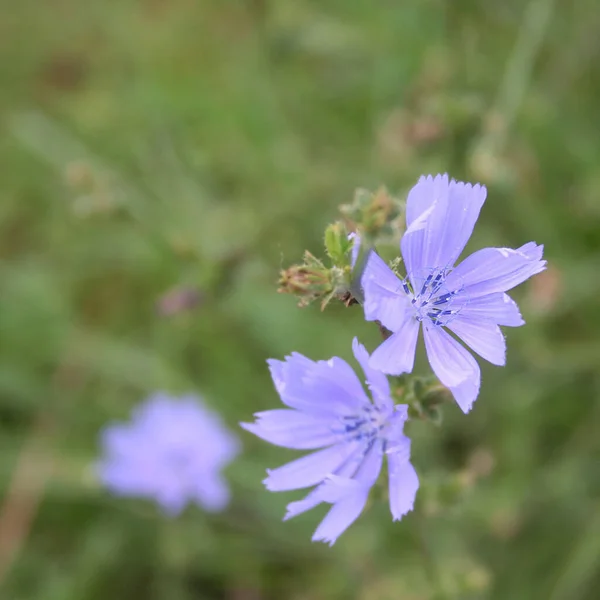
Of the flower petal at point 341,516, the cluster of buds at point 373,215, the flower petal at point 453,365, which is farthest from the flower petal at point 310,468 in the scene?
the cluster of buds at point 373,215

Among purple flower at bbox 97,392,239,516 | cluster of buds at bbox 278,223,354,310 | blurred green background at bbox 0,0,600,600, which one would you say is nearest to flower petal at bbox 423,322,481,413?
cluster of buds at bbox 278,223,354,310

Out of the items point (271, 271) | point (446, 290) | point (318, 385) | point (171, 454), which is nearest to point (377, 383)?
point (318, 385)

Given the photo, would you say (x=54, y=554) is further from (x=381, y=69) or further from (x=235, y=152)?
(x=381, y=69)

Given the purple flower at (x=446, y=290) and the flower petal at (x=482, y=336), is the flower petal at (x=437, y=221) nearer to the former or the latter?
the purple flower at (x=446, y=290)

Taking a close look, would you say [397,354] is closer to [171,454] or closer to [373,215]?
[373,215]

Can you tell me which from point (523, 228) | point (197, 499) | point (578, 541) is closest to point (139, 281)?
point (197, 499)

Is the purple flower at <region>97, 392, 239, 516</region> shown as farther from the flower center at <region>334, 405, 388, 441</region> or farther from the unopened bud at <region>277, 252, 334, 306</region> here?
the unopened bud at <region>277, 252, 334, 306</region>
